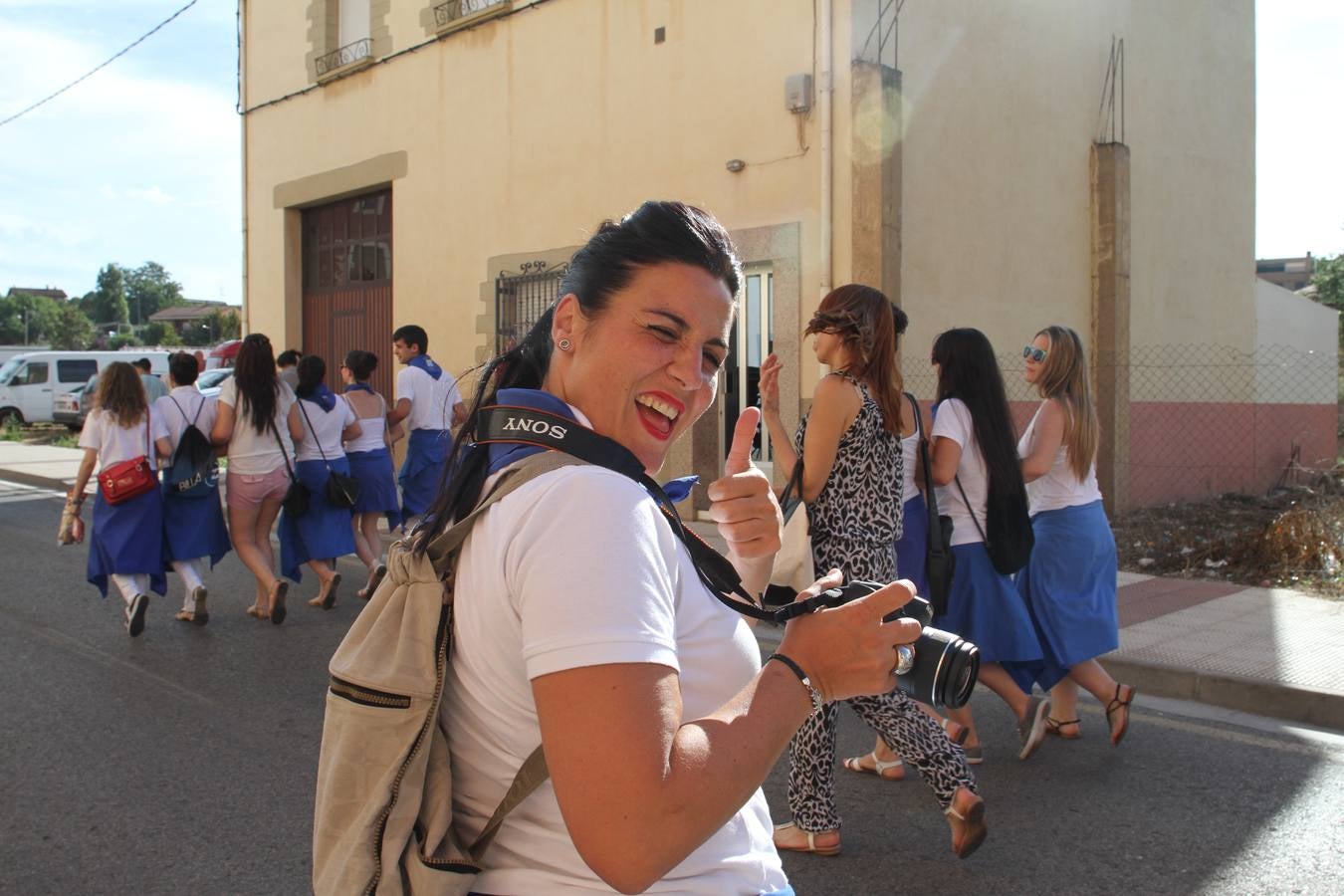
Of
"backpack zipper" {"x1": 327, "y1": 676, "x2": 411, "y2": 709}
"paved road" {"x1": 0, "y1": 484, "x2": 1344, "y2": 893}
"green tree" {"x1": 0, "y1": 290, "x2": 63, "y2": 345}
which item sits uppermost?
"green tree" {"x1": 0, "y1": 290, "x2": 63, "y2": 345}

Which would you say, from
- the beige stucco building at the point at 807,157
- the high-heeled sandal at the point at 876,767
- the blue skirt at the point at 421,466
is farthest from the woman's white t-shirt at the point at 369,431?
the high-heeled sandal at the point at 876,767

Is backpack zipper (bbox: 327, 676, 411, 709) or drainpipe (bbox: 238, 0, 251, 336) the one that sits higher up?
drainpipe (bbox: 238, 0, 251, 336)

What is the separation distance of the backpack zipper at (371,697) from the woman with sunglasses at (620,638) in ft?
0.24

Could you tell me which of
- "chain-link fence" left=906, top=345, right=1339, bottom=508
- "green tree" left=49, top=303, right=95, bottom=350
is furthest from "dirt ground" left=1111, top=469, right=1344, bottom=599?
"green tree" left=49, top=303, right=95, bottom=350

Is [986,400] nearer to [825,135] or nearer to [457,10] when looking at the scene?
[825,135]

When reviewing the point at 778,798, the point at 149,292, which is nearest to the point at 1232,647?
the point at 778,798

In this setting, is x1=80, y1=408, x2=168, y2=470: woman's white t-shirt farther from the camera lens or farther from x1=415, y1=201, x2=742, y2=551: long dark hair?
the camera lens

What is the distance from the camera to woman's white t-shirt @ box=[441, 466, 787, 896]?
1217 mm

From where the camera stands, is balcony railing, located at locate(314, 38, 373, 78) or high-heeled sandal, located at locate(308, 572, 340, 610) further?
balcony railing, located at locate(314, 38, 373, 78)

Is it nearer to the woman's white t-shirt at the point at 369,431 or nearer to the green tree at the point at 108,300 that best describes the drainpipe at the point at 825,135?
the woman's white t-shirt at the point at 369,431

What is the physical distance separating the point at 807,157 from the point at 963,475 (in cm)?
639

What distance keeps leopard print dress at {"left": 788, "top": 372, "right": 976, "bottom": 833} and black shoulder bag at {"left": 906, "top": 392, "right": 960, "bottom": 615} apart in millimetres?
493

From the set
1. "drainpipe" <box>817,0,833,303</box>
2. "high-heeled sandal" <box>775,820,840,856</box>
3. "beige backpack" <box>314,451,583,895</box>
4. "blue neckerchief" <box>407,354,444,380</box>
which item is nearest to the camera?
"beige backpack" <box>314,451,583,895</box>

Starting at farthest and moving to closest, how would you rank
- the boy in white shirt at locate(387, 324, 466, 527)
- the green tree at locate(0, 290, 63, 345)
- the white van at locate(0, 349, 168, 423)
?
the green tree at locate(0, 290, 63, 345) → the white van at locate(0, 349, 168, 423) → the boy in white shirt at locate(387, 324, 466, 527)
